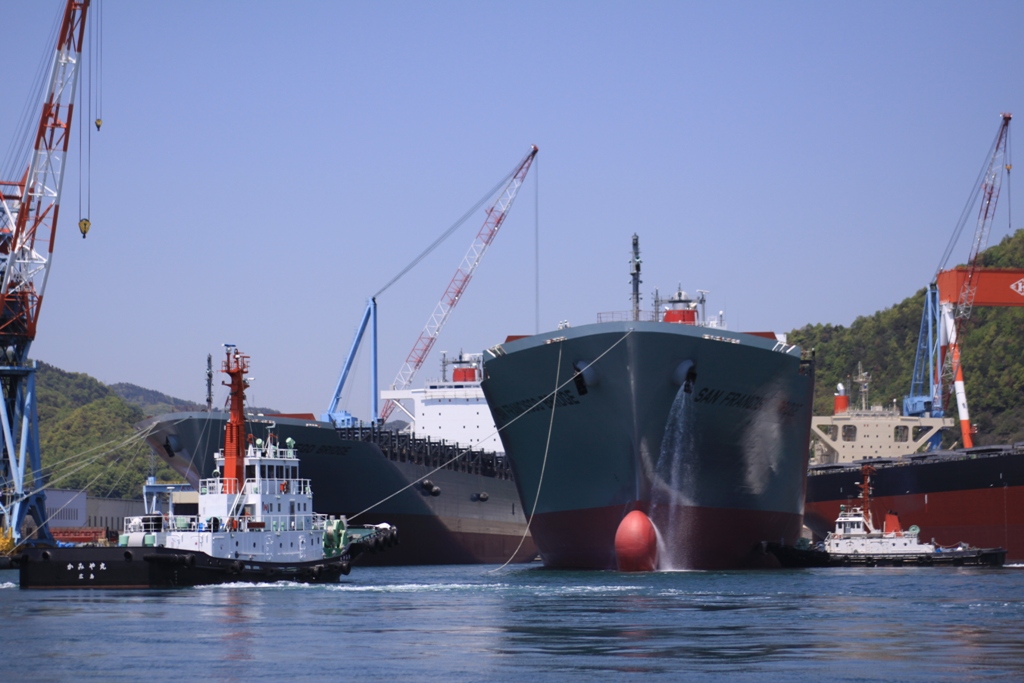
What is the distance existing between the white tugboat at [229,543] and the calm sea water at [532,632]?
580 mm

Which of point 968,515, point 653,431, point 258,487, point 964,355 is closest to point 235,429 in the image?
point 258,487

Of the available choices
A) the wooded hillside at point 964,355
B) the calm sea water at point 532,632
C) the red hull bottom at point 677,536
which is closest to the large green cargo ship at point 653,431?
the red hull bottom at point 677,536

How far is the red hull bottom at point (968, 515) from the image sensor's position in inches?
2191

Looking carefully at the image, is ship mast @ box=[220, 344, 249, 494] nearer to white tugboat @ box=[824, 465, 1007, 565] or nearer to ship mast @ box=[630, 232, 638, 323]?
ship mast @ box=[630, 232, 638, 323]

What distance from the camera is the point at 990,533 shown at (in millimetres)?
56656

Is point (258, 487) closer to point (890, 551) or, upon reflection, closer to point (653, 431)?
point (653, 431)

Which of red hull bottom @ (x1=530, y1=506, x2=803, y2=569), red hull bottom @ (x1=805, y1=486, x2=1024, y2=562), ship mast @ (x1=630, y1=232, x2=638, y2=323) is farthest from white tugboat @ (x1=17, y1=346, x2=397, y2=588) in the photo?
red hull bottom @ (x1=805, y1=486, x2=1024, y2=562)

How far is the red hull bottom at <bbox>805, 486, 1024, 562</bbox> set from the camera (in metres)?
55.7

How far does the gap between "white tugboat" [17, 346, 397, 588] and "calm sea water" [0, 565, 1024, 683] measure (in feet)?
1.90

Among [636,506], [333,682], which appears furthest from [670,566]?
[333,682]

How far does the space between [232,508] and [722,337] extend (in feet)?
46.8

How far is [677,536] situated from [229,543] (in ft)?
40.8

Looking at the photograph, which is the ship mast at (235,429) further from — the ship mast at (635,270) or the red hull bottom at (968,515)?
the red hull bottom at (968,515)

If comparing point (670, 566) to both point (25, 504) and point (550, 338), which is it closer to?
point (550, 338)
